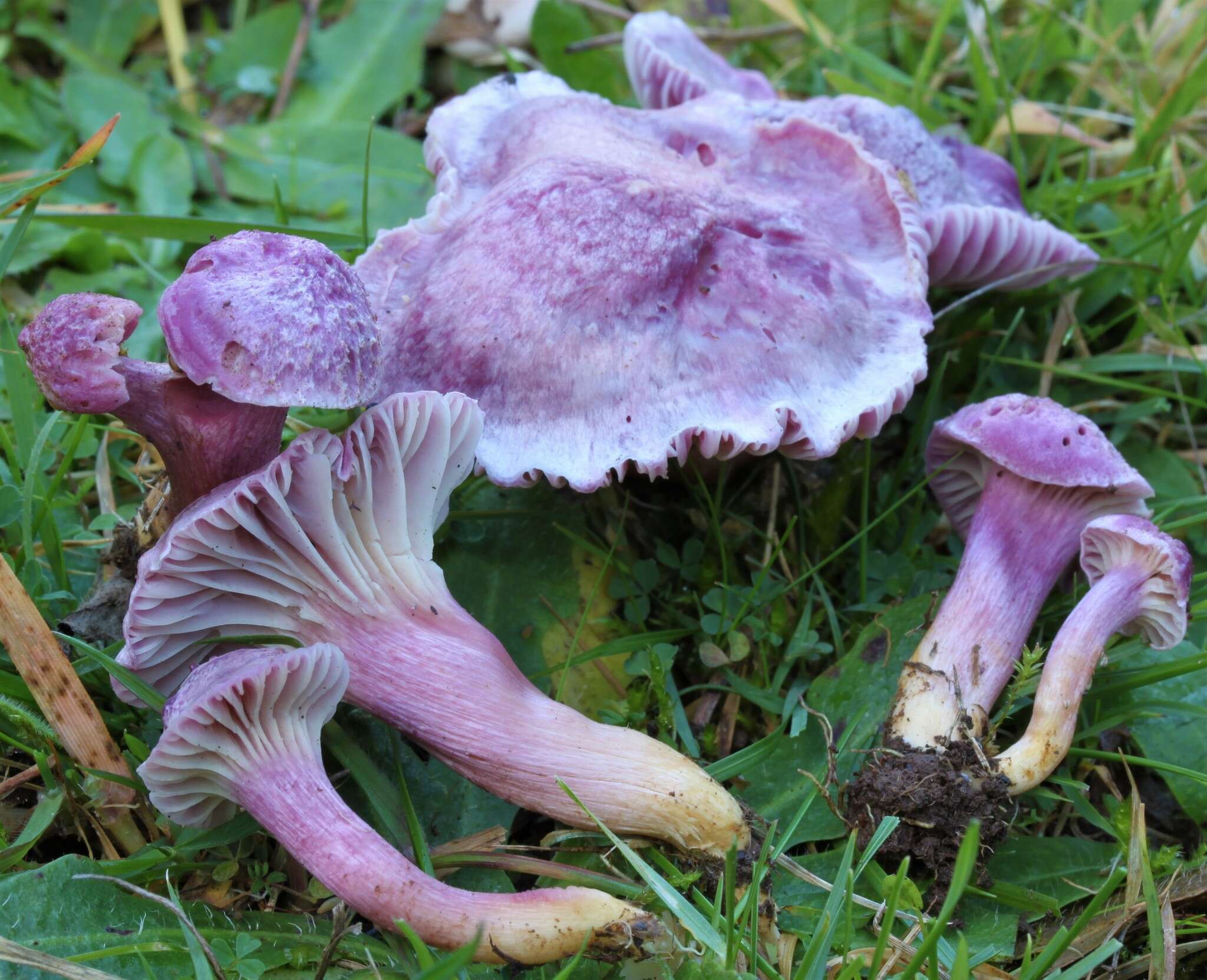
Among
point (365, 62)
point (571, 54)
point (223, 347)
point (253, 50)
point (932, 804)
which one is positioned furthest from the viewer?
point (253, 50)

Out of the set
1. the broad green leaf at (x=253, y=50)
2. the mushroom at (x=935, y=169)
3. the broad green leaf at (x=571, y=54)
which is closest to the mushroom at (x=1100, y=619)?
the mushroom at (x=935, y=169)

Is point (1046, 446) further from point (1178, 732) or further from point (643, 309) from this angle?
point (643, 309)

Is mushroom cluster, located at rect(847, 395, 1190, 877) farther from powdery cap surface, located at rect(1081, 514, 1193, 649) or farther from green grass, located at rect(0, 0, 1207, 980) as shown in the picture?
green grass, located at rect(0, 0, 1207, 980)

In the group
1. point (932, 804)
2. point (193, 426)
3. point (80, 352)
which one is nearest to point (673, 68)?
point (193, 426)

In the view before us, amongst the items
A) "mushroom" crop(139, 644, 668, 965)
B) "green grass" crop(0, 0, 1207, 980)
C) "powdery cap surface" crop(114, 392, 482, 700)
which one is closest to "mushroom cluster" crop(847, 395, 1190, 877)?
"green grass" crop(0, 0, 1207, 980)

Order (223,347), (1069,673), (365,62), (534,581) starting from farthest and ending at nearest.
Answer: (365,62) → (534,581) → (1069,673) → (223,347)

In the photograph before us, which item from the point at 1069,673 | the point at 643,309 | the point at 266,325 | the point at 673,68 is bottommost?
the point at 1069,673

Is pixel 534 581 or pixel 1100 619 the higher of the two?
pixel 1100 619
